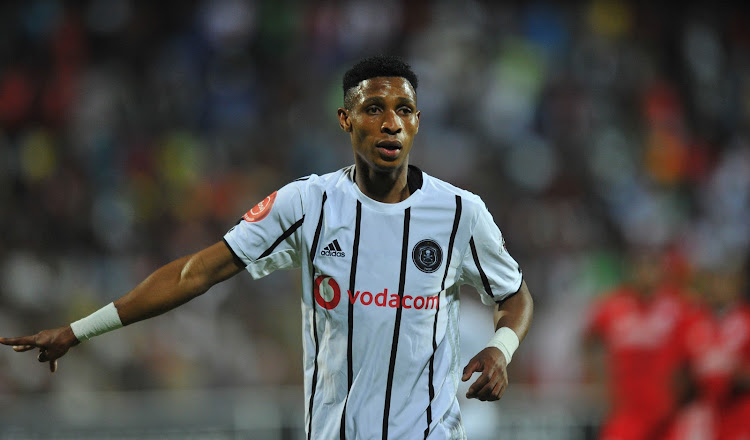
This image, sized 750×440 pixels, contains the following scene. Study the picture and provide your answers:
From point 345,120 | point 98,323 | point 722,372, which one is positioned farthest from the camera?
point 722,372

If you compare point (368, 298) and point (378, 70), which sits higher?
point (378, 70)

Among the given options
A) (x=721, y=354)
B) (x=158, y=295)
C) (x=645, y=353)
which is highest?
(x=158, y=295)

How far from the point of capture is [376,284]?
3.27 metres

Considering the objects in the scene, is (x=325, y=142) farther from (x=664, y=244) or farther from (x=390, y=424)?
(x=390, y=424)

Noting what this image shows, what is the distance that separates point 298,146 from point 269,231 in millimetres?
7365

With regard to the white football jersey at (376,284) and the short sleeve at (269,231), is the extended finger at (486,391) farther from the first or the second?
the short sleeve at (269,231)

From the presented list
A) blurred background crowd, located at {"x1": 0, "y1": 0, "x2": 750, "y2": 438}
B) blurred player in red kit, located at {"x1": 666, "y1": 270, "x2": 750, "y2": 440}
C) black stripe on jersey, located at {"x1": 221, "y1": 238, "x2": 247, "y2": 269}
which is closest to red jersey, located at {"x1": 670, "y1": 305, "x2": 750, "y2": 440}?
blurred player in red kit, located at {"x1": 666, "y1": 270, "x2": 750, "y2": 440}

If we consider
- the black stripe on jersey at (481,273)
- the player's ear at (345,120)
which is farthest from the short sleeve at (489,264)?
the player's ear at (345,120)

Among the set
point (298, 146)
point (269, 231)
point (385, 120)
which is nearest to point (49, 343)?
point (269, 231)

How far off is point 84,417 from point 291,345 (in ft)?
6.95

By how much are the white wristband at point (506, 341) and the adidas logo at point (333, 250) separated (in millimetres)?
593

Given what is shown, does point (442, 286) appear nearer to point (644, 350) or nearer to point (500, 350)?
point (500, 350)

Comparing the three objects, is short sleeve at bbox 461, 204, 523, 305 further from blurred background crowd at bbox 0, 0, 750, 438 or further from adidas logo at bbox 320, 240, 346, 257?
blurred background crowd at bbox 0, 0, 750, 438

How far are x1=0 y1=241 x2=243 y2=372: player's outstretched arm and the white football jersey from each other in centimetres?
9
